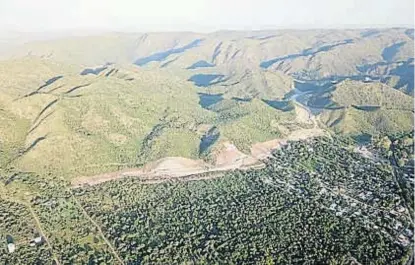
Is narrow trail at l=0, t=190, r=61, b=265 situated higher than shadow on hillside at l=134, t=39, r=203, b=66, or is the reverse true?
narrow trail at l=0, t=190, r=61, b=265

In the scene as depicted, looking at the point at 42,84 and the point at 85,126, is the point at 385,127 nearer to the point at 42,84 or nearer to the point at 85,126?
the point at 85,126

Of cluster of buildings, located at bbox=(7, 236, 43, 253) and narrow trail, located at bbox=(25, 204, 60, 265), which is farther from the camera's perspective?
cluster of buildings, located at bbox=(7, 236, 43, 253)

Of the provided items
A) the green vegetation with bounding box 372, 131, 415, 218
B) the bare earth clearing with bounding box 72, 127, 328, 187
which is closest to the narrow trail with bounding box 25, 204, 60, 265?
the bare earth clearing with bounding box 72, 127, 328, 187

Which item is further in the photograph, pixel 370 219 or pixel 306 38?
pixel 306 38

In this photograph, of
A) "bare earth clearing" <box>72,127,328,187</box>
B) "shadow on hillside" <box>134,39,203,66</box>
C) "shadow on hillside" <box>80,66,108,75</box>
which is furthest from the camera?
"shadow on hillside" <box>134,39,203,66</box>

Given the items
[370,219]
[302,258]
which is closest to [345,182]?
[370,219]

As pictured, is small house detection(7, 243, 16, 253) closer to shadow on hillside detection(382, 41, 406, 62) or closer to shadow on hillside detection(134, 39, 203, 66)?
shadow on hillside detection(382, 41, 406, 62)

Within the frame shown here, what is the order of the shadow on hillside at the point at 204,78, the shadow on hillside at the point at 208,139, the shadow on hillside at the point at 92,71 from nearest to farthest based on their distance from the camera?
the shadow on hillside at the point at 208,139
the shadow on hillside at the point at 92,71
the shadow on hillside at the point at 204,78

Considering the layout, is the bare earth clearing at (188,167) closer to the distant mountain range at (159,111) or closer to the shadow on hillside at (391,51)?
the distant mountain range at (159,111)

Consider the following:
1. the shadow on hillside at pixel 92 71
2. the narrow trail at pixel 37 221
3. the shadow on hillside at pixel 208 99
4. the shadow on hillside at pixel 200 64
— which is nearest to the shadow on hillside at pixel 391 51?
the shadow on hillside at pixel 200 64
